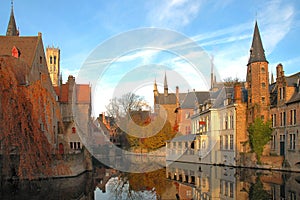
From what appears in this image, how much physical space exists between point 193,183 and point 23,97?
487 inches

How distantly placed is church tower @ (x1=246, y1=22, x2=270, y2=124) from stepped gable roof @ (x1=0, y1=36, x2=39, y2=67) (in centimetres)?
2239

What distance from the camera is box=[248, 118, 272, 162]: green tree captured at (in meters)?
33.2

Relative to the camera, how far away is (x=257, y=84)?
35.5 m

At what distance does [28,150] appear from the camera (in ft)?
69.7

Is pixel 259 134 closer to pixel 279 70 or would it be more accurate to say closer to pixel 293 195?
pixel 279 70

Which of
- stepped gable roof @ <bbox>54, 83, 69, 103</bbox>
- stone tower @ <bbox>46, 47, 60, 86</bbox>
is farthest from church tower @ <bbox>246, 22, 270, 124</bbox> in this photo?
stone tower @ <bbox>46, 47, 60, 86</bbox>

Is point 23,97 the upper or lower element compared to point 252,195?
upper

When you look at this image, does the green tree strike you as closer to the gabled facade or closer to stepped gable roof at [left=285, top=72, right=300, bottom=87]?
the gabled facade

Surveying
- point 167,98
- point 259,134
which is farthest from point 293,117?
point 167,98

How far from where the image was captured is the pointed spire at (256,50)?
1418 inches

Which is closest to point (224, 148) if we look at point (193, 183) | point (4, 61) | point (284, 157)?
point (284, 157)

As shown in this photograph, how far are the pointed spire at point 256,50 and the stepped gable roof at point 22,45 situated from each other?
2246cm

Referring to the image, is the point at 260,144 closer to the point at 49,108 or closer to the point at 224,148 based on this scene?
the point at 224,148

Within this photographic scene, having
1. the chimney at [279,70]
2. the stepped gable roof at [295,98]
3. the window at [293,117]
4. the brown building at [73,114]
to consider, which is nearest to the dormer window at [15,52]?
the brown building at [73,114]
